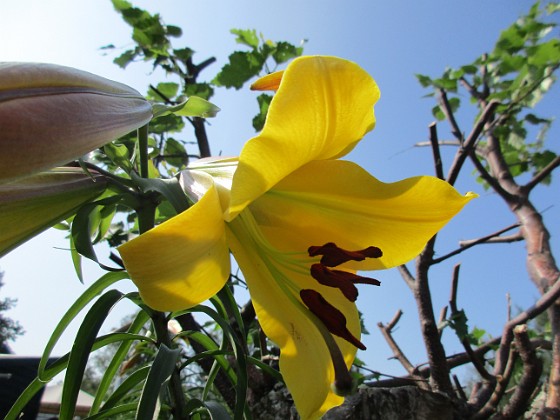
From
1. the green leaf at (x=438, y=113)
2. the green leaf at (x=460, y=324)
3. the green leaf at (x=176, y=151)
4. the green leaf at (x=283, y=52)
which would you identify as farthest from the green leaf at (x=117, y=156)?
the green leaf at (x=438, y=113)

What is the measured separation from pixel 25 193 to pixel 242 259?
0.26 meters

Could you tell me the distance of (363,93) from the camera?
1.78ft

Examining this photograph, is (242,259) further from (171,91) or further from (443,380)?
(171,91)

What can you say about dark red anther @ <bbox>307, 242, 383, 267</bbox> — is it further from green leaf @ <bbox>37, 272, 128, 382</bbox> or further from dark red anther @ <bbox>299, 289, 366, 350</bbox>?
green leaf @ <bbox>37, 272, 128, 382</bbox>

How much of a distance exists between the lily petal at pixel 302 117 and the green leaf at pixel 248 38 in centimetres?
174

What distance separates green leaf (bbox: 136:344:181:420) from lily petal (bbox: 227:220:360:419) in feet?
0.39

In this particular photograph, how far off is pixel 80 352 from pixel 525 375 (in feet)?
3.59

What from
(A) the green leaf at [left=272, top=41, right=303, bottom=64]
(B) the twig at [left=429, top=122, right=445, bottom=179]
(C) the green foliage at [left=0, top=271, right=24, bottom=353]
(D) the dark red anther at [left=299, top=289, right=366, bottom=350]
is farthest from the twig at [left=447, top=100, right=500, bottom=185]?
(C) the green foliage at [left=0, top=271, right=24, bottom=353]

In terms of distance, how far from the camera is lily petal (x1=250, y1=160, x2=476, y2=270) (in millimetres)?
660

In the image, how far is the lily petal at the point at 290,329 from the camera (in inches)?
23.0

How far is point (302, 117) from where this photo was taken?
0.51 metres

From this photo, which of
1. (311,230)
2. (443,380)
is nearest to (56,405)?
(443,380)

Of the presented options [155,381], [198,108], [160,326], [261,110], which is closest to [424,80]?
[261,110]

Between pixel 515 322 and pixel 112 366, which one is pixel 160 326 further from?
pixel 515 322
